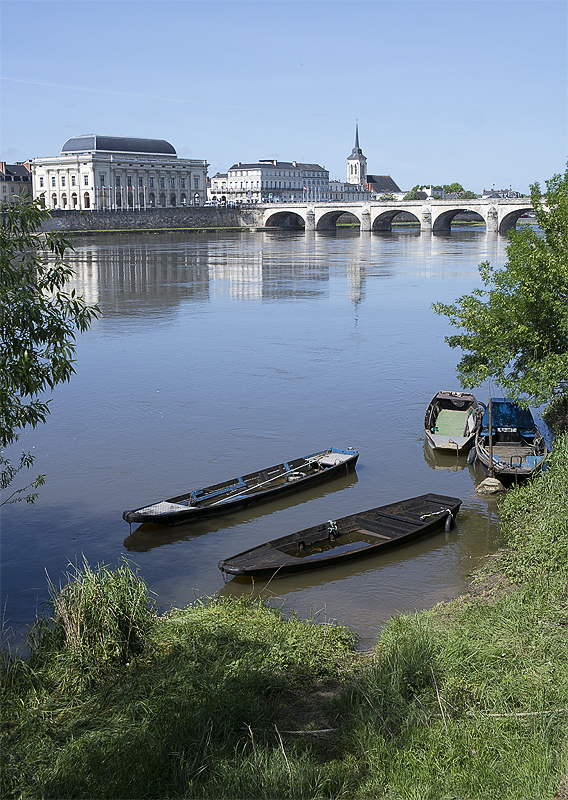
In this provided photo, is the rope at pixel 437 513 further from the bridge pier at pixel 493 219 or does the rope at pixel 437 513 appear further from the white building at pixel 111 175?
the white building at pixel 111 175

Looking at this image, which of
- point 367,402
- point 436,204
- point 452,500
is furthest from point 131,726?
point 436,204

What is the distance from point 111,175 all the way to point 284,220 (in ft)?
103

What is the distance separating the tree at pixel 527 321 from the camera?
16.8 metres

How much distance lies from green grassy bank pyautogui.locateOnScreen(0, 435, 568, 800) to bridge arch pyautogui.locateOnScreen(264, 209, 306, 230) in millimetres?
113962

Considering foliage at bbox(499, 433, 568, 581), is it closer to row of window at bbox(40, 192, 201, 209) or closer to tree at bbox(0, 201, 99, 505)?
tree at bbox(0, 201, 99, 505)

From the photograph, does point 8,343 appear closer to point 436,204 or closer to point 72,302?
point 72,302

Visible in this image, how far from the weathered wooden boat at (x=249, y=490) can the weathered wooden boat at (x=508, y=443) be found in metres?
2.79

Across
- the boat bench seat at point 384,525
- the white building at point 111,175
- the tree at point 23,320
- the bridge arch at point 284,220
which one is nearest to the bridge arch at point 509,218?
the bridge arch at point 284,220

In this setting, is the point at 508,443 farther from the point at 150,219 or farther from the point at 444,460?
the point at 150,219

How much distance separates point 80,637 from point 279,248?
79805 millimetres

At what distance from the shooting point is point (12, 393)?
8.34m

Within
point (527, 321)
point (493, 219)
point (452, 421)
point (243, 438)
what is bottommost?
point (243, 438)

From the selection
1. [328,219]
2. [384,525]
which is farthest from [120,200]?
[384,525]

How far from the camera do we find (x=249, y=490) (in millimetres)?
15672
